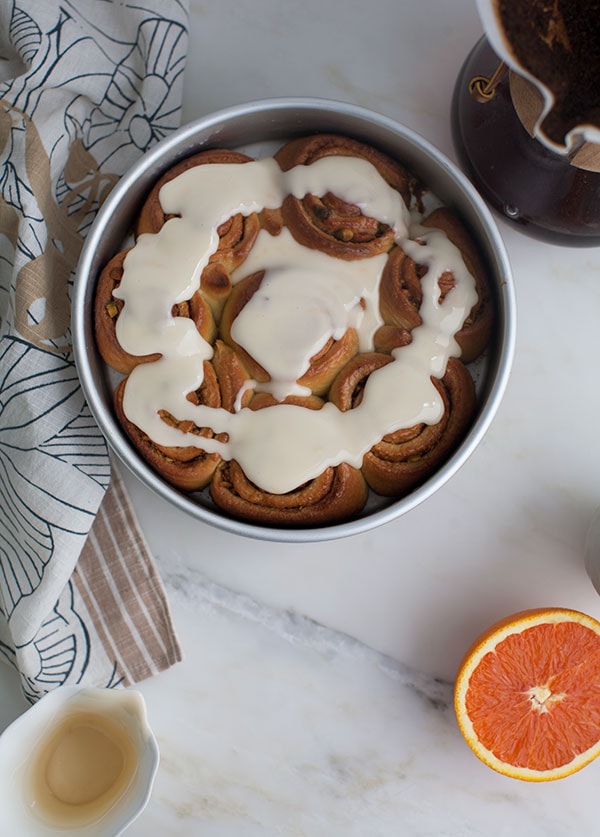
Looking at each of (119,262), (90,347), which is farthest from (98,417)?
(119,262)

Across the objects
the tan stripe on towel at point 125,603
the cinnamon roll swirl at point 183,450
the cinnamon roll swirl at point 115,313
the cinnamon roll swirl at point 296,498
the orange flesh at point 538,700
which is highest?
the cinnamon roll swirl at point 115,313

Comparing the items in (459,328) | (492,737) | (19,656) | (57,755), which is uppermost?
(459,328)

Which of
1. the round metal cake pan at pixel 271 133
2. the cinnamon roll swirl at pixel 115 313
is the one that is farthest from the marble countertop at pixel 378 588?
the cinnamon roll swirl at pixel 115 313

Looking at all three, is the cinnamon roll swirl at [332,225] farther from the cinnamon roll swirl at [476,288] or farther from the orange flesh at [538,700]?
the orange flesh at [538,700]

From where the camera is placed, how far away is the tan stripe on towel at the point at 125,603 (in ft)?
4.93

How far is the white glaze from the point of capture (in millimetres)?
1307

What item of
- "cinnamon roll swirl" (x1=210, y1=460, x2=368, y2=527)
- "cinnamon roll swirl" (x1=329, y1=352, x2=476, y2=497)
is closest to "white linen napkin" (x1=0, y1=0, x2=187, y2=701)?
"cinnamon roll swirl" (x1=210, y1=460, x2=368, y2=527)

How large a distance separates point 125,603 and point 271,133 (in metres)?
0.82

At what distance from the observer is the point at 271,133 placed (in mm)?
1440

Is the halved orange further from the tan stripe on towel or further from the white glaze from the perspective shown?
the tan stripe on towel

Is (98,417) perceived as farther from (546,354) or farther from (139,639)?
(546,354)

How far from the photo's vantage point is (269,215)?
4.45 ft

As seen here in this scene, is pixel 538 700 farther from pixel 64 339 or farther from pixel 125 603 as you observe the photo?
pixel 64 339

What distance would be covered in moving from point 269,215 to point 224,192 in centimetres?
8
